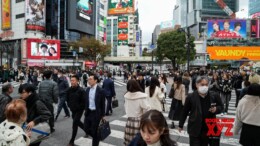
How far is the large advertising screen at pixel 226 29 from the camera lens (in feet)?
156

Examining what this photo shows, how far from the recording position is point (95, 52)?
5966cm

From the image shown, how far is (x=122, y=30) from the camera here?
436 feet

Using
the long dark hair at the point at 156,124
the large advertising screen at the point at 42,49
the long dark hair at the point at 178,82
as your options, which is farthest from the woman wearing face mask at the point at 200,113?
the large advertising screen at the point at 42,49

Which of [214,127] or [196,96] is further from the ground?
[196,96]

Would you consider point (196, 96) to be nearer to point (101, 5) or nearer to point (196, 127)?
point (196, 127)

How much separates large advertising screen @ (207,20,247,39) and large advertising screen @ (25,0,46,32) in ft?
120

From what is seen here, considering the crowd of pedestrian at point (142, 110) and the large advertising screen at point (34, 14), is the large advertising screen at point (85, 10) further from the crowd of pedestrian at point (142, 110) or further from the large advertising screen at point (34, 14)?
the crowd of pedestrian at point (142, 110)

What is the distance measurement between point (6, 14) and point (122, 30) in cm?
6849

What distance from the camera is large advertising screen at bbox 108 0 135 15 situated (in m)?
134

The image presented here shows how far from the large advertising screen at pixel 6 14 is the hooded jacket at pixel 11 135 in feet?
240

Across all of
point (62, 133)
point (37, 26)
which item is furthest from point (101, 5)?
point (62, 133)

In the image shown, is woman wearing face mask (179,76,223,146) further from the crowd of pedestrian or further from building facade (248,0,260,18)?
building facade (248,0,260,18)

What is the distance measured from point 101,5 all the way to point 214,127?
340 feet

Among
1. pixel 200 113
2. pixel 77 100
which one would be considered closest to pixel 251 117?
pixel 200 113
